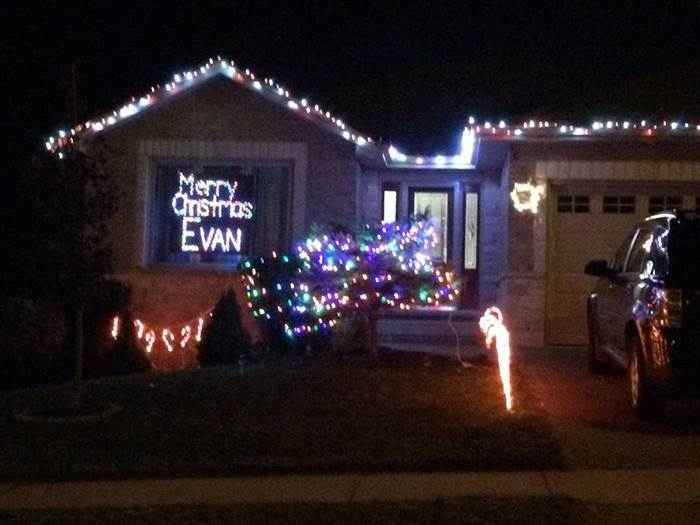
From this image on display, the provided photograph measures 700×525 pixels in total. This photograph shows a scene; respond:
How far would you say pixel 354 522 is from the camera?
26.8ft

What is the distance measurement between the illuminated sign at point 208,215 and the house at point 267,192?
2cm

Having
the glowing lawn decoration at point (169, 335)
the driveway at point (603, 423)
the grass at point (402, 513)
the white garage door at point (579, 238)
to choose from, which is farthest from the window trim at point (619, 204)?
the grass at point (402, 513)

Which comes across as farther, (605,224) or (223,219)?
(223,219)

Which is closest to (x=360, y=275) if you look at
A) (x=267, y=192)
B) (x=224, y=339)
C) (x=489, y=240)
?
(x=224, y=339)

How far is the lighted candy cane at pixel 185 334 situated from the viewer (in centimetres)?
1808

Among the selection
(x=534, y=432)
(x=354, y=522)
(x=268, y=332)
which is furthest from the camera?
(x=268, y=332)

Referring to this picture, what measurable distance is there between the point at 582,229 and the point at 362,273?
3804mm

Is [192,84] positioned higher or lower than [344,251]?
higher

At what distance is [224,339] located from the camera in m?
16.5

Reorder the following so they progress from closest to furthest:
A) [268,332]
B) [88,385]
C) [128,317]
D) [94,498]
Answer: [94,498] < [88,385] < [268,332] < [128,317]

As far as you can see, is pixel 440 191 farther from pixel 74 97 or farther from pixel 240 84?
pixel 74 97

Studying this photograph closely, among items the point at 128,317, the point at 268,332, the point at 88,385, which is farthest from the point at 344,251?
the point at 128,317

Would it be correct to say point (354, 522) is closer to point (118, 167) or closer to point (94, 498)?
point (94, 498)

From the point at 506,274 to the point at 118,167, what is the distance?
19.8ft
